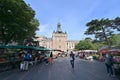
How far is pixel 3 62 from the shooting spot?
21250 mm

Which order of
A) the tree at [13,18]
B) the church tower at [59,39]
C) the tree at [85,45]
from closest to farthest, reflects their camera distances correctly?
the tree at [13,18], the tree at [85,45], the church tower at [59,39]

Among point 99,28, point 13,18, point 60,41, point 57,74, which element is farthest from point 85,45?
point 57,74

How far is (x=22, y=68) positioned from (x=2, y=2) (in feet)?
33.0

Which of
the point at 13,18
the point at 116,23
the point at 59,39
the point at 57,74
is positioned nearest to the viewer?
the point at 57,74

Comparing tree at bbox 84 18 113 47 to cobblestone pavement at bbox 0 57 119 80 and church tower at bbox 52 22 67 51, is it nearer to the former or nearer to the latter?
cobblestone pavement at bbox 0 57 119 80

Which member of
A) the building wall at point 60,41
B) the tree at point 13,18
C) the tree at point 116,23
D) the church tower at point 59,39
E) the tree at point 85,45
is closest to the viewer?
the tree at point 13,18

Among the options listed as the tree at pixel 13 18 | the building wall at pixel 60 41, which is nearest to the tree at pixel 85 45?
the building wall at pixel 60 41

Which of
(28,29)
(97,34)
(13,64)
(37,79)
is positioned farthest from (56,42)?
(37,79)

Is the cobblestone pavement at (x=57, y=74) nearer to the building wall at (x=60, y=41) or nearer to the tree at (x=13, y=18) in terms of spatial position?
the tree at (x=13, y=18)

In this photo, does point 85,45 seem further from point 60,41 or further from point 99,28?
point 99,28

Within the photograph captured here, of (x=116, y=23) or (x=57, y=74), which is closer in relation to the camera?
(x=57, y=74)

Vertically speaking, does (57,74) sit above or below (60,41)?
below

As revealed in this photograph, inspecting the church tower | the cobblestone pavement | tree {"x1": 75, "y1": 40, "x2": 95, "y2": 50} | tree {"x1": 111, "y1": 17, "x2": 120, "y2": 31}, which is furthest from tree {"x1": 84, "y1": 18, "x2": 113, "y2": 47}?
the church tower

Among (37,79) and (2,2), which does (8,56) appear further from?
(37,79)
